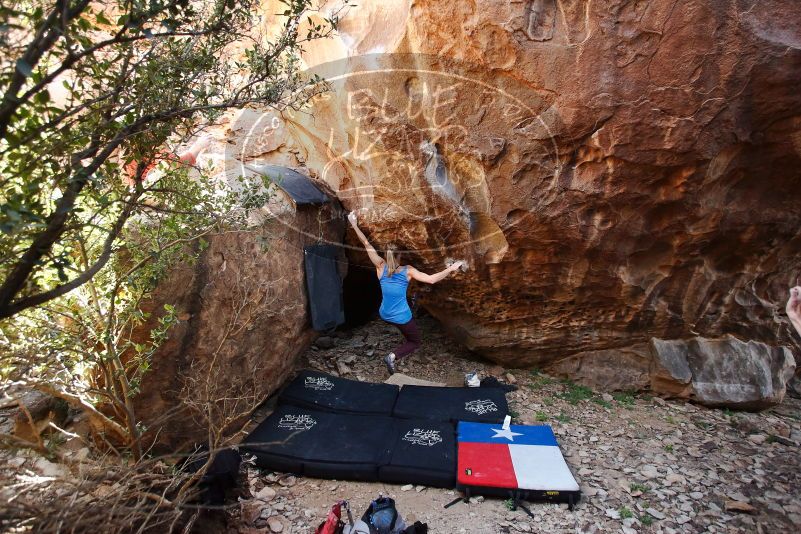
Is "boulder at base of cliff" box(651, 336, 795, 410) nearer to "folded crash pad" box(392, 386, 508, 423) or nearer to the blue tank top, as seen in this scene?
"folded crash pad" box(392, 386, 508, 423)

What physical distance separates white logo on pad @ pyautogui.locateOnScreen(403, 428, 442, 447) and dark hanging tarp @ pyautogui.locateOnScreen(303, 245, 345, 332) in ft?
4.44

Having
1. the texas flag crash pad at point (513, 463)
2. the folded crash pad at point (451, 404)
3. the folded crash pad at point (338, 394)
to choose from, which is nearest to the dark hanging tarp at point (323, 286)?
the folded crash pad at point (338, 394)

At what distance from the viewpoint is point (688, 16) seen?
3115 millimetres

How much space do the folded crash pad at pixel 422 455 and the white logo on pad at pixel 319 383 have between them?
2.64ft

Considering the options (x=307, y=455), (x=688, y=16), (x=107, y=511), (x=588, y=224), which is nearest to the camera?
(x=107, y=511)

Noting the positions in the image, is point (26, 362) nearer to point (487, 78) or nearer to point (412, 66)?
point (412, 66)

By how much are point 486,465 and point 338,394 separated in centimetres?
151

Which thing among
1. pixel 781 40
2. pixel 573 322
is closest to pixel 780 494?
pixel 573 322

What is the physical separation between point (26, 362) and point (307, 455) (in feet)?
6.39

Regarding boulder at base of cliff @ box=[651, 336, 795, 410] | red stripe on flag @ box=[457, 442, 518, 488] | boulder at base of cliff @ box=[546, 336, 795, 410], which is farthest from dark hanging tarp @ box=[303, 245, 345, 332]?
boulder at base of cliff @ box=[651, 336, 795, 410]

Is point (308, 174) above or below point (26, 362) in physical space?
above

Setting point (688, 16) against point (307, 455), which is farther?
point (307, 455)

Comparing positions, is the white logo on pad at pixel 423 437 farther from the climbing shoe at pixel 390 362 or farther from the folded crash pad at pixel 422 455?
the climbing shoe at pixel 390 362

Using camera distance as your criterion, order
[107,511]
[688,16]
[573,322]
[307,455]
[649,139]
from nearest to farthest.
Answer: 1. [107,511]
2. [688,16]
3. [649,139]
4. [307,455]
5. [573,322]
